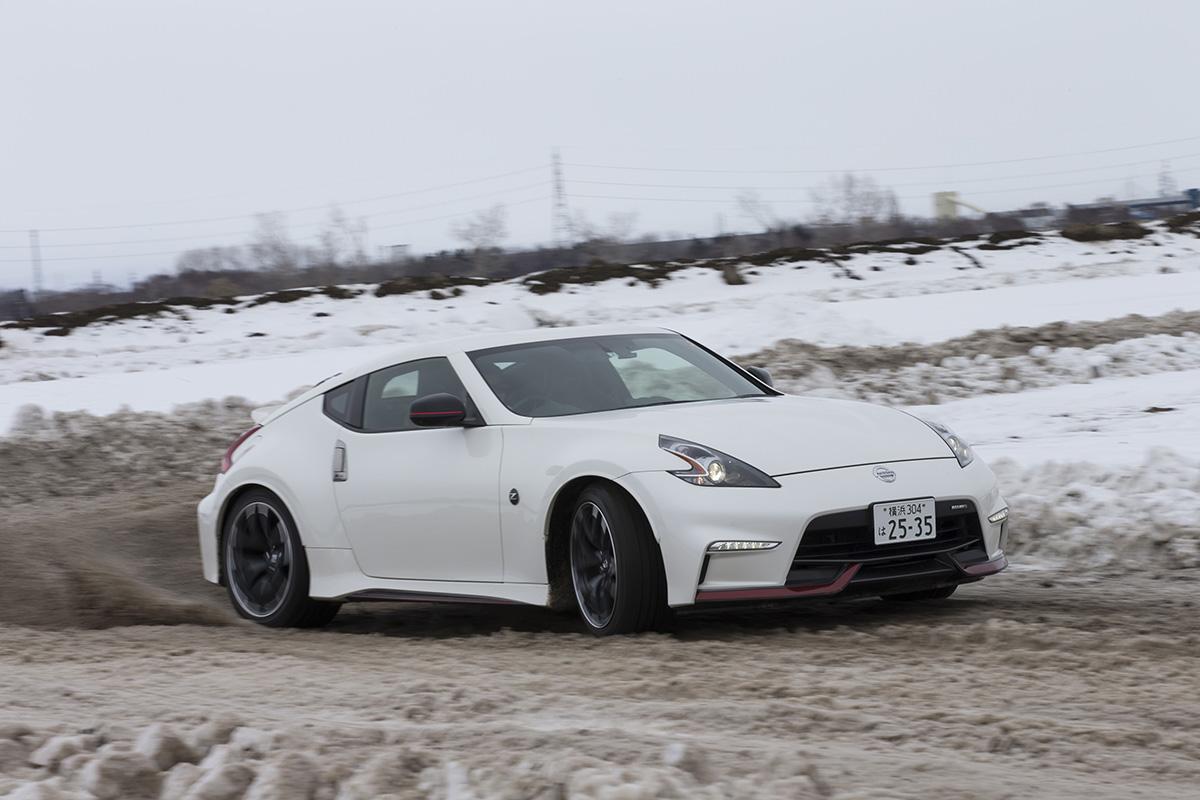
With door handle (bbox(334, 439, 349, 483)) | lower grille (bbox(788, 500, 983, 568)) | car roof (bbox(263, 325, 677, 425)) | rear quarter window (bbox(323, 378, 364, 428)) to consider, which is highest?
car roof (bbox(263, 325, 677, 425))

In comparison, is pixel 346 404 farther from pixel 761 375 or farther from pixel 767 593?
pixel 767 593

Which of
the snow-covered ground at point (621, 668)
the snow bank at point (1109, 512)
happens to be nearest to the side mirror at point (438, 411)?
the snow-covered ground at point (621, 668)

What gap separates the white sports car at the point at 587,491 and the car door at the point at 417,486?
10 mm

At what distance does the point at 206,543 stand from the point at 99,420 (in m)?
6.27

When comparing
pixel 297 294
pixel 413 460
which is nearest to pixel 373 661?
pixel 413 460

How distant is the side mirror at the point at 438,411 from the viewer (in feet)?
23.0

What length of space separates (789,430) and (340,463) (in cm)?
237

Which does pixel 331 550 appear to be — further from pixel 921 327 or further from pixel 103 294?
pixel 103 294

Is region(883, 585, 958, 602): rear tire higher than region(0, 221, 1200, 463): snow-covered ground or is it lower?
A: lower

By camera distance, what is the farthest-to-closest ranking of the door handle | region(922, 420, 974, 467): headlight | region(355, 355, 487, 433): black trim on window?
the door handle
region(355, 355, 487, 433): black trim on window
region(922, 420, 974, 467): headlight

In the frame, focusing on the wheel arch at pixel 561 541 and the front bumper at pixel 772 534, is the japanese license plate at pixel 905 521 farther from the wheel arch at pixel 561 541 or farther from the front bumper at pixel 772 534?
the wheel arch at pixel 561 541

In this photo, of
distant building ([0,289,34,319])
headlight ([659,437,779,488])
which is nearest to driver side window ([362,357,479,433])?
headlight ([659,437,779,488])

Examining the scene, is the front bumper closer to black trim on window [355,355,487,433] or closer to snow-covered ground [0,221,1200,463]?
black trim on window [355,355,487,433]

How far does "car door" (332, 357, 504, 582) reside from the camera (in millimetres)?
6969
